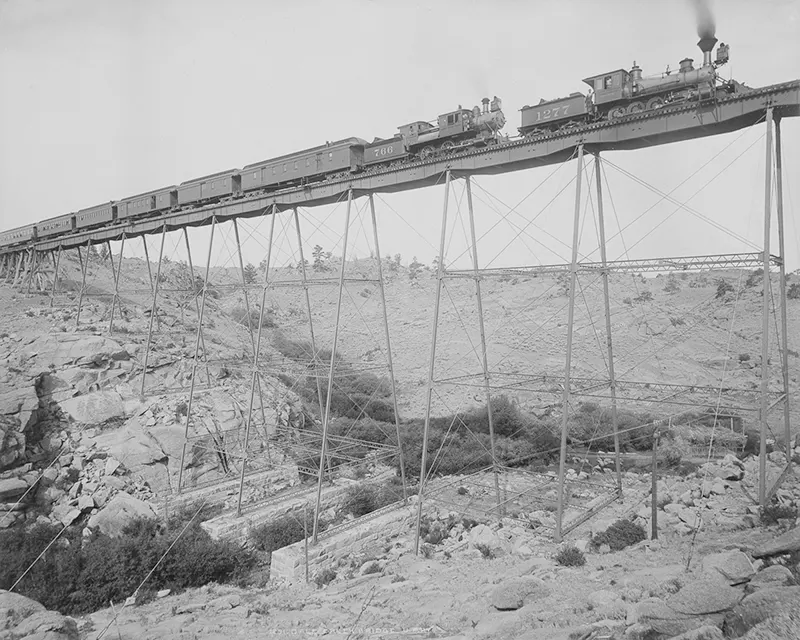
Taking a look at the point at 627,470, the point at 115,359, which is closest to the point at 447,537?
the point at 627,470

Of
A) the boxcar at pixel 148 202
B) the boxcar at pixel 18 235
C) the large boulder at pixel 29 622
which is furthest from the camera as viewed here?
the boxcar at pixel 18 235

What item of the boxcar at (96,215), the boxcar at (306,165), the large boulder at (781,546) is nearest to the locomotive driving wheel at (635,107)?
the boxcar at (306,165)

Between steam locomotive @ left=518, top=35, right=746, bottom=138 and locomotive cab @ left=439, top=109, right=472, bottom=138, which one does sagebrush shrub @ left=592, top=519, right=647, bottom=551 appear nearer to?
steam locomotive @ left=518, top=35, right=746, bottom=138

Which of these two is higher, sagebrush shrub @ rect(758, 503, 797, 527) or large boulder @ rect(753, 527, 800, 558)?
large boulder @ rect(753, 527, 800, 558)

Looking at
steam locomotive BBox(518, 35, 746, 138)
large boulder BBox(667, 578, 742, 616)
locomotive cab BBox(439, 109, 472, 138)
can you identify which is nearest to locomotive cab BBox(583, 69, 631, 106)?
steam locomotive BBox(518, 35, 746, 138)

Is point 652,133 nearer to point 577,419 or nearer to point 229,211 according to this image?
point 229,211

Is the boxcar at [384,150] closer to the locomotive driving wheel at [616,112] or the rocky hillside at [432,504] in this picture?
the rocky hillside at [432,504]

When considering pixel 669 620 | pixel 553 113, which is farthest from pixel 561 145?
pixel 669 620
